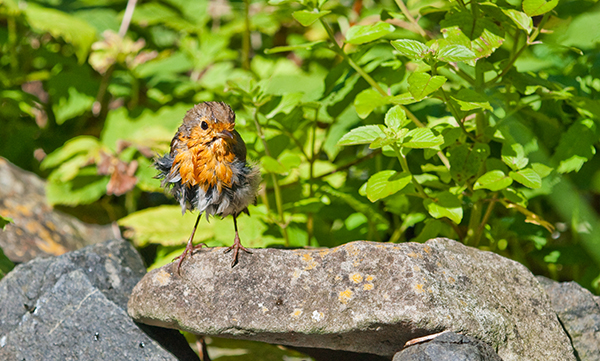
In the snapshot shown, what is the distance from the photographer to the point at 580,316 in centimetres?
272

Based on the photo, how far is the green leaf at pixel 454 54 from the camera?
7.41 ft

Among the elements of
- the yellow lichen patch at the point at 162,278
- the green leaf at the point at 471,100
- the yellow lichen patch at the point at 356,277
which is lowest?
the yellow lichen patch at the point at 162,278

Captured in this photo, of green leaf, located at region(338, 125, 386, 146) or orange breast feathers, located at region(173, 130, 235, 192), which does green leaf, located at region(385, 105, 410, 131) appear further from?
orange breast feathers, located at region(173, 130, 235, 192)

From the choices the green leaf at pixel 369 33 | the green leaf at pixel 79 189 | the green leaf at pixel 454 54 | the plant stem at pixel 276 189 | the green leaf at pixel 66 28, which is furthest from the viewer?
the green leaf at pixel 79 189

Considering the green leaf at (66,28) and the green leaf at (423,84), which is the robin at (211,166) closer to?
the green leaf at (423,84)

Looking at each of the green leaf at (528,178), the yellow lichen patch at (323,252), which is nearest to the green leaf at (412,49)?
the green leaf at (528,178)

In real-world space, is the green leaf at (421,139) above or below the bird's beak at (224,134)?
above

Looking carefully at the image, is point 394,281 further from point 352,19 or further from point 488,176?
point 352,19

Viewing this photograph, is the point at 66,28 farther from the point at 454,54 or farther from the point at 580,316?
the point at 580,316

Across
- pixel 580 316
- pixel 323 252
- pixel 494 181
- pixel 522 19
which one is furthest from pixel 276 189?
pixel 580 316

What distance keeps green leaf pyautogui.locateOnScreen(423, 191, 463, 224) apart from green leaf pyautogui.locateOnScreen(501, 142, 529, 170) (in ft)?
0.97

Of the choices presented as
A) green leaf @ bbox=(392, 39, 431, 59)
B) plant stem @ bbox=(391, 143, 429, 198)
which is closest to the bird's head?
plant stem @ bbox=(391, 143, 429, 198)

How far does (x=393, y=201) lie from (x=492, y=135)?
2.27 feet

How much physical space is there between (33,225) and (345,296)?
2.89 m
